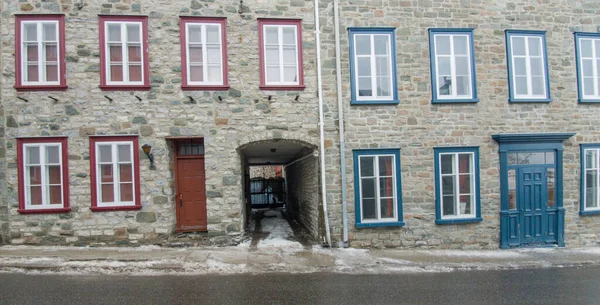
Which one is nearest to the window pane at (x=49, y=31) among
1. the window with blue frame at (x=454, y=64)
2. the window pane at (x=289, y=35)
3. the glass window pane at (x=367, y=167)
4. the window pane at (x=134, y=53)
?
the window pane at (x=134, y=53)

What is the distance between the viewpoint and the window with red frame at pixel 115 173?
8.51m

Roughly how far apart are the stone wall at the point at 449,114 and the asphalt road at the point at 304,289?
2323mm

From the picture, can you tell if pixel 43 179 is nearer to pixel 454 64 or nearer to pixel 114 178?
pixel 114 178

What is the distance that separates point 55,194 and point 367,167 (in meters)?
7.99

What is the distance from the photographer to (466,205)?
31.1 feet

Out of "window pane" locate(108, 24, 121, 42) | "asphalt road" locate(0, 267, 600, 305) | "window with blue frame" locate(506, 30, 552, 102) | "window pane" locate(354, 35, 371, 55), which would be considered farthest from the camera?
"window with blue frame" locate(506, 30, 552, 102)

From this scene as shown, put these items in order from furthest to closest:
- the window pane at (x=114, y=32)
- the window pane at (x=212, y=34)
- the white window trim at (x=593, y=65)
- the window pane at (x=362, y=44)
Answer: the white window trim at (x=593, y=65)
the window pane at (x=362, y=44)
the window pane at (x=212, y=34)
the window pane at (x=114, y=32)

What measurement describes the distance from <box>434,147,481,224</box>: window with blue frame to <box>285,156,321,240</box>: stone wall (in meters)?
3.37

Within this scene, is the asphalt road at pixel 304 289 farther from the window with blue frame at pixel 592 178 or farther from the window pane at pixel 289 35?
the window pane at pixel 289 35

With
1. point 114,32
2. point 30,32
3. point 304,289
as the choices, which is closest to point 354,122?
point 304,289

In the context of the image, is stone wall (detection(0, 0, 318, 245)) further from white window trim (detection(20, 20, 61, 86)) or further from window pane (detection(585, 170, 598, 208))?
window pane (detection(585, 170, 598, 208))

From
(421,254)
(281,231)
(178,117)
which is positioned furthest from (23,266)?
(421,254)

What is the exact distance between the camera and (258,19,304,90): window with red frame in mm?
8992

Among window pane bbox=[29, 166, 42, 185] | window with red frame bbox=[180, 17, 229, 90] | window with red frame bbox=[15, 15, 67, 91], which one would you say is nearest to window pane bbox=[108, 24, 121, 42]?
window with red frame bbox=[15, 15, 67, 91]
